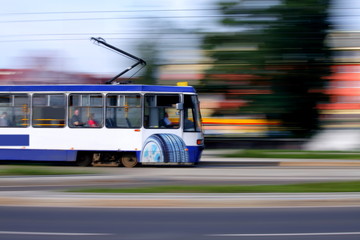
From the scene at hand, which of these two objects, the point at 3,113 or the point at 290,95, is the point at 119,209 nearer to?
the point at 3,113

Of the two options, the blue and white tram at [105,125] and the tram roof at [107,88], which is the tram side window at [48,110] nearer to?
the blue and white tram at [105,125]

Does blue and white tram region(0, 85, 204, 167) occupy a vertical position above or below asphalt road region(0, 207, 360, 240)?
above

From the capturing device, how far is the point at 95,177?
12.1 m

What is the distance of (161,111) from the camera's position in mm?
15906

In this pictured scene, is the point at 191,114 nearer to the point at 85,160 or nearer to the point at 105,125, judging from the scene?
the point at 105,125

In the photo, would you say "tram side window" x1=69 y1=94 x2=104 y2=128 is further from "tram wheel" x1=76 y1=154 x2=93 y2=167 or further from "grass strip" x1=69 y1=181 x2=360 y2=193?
"grass strip" x1=69 y1=181 x2=360 y2=193

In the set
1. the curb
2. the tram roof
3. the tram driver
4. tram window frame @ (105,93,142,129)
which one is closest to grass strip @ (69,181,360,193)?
the curb

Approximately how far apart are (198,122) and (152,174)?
3280mm

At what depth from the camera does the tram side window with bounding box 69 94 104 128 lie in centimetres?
1597

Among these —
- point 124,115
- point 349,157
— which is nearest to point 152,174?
point 124,115

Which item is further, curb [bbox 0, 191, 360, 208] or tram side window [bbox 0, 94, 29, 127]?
tram side window [bbox 0, 94, 29, 127]

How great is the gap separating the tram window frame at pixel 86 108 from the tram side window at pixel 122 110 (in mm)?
242

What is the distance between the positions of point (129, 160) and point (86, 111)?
1.98 meters

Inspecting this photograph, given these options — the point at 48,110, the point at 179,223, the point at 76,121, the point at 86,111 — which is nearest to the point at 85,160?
the point at 76,121
